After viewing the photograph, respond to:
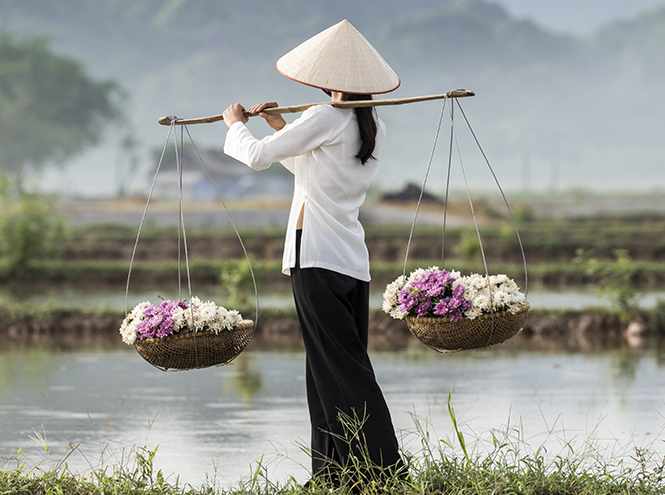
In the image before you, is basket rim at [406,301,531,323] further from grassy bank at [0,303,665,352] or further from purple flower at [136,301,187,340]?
grassy bank at [0,303,665,352]

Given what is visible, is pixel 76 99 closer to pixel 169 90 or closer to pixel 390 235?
pixel 390 235

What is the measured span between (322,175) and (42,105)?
204ft

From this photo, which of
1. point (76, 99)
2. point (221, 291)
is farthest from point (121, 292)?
point (76, 99)

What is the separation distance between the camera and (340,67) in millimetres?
3109

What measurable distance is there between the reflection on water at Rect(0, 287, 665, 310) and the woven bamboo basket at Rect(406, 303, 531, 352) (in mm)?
8115

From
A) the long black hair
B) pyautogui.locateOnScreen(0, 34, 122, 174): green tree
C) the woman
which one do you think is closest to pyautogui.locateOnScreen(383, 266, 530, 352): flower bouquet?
the woman

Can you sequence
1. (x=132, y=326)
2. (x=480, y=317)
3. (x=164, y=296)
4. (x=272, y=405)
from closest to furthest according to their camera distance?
(x=480, y=317)
(x=132, y=326)
(x=272, y=405)
(x=164, y=296)

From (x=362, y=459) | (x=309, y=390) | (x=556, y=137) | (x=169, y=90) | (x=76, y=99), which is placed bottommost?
(x=362, y=459)

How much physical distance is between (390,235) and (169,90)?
115 m

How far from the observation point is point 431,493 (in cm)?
277

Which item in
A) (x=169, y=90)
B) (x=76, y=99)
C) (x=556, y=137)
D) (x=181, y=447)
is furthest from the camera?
(x=169, y=90)

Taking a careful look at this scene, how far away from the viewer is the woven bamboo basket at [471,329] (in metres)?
3.08

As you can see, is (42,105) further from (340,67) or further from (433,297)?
(433,297)

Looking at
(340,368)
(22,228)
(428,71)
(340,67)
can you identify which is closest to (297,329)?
(340,368)
